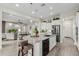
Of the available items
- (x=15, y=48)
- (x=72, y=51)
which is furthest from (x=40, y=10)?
(x=72, y=51)

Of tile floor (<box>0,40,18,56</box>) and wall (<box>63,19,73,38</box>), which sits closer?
tile floor (<box>0,40,18,56</box>)

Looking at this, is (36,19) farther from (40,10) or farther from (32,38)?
(32,38)

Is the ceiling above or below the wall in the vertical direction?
above

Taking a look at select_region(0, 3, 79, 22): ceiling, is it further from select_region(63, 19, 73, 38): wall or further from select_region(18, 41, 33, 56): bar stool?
select_region(18, 41, 33, 56): bar stool

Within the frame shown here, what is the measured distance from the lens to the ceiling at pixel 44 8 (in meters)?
2.36

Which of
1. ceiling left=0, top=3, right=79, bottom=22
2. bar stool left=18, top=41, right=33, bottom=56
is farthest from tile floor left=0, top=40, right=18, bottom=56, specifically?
ceiling left=0, top=3, right=79, bottom=22

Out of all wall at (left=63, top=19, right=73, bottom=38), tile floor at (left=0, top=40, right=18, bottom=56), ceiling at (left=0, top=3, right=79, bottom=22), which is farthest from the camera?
wall at (left=63, top=19, right=73, bottom=38)

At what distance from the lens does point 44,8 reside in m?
2.42

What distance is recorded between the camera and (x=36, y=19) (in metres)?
2.43

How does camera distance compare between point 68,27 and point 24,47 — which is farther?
point 68,27

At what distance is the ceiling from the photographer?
7.73ft

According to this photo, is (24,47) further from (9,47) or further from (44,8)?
(44,8)

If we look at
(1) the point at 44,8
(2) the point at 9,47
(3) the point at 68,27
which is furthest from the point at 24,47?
(3) the point at 68,27

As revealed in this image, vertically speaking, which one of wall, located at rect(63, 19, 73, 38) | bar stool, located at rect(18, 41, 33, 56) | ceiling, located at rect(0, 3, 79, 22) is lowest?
bar stool, located at rect(18, 41, 33, 56)
